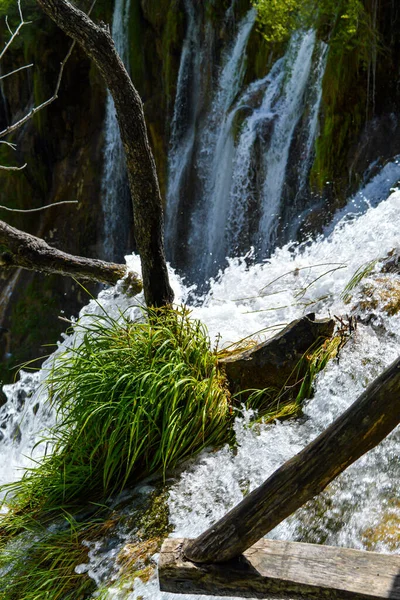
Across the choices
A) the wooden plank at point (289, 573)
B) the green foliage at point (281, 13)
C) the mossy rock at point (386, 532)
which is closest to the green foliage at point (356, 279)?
the mossy rock at point (386, 532)

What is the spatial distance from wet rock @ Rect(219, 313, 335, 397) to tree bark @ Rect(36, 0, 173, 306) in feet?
2.38

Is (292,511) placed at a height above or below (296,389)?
below

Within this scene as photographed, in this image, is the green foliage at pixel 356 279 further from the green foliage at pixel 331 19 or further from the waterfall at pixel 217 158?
the waterfall at pixel 217 158

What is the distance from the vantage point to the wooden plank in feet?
6.22

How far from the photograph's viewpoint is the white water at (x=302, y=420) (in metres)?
2.89

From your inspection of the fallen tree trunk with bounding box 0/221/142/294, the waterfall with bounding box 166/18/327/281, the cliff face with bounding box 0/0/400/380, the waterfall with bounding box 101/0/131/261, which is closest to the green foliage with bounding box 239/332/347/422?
the fallen tree trunk with bounding box 0/221/142/294

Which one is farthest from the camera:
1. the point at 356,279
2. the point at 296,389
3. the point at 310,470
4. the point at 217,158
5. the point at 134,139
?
the point at 217,158

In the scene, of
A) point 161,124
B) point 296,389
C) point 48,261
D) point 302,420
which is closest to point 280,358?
point 296,389

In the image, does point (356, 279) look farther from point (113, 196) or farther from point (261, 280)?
point (113, 196)

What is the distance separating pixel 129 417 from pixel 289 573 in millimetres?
1567

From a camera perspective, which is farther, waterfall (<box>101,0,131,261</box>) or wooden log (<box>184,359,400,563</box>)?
waterfall (<box>101,0,131,261</box>)

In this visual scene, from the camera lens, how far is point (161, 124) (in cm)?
1208

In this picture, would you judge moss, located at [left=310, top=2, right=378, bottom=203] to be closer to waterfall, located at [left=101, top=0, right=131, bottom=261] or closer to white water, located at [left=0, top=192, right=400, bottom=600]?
white water, located at [left=0, top=192, right=400, bottom=600]

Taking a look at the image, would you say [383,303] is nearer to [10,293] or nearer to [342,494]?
[342,494]
